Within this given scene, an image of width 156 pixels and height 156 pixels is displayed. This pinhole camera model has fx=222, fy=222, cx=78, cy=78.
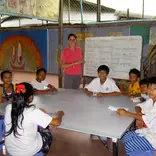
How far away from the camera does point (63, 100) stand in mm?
2463

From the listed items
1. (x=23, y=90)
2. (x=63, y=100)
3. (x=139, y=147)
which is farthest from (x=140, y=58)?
(x=23, y=90)

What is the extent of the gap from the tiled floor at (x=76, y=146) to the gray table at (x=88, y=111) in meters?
0.59

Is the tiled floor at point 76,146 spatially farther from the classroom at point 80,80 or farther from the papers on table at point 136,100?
the papers on table at point 136,100

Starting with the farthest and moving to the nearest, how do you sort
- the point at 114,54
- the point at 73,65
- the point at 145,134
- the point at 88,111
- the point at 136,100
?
the point at 114,54
the point at 73,65
the point at 136,100
the point at 88,111
the point at 145,134

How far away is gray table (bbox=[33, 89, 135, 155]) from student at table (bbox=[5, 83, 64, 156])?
21 centimetres

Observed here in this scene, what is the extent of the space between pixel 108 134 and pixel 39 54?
15.1 ft

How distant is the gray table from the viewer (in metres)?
1.63

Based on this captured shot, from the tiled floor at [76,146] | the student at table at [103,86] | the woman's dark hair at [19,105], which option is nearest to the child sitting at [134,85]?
the student at table at [103,86]

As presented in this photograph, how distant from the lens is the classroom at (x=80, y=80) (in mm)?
1650

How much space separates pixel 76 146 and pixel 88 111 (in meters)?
0.79

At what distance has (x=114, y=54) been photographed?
4230 millimetres

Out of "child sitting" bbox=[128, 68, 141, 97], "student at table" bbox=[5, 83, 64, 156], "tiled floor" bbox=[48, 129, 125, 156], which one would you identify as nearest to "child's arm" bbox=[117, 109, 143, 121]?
"student at table" bbox=[5, 83, 64, 156]

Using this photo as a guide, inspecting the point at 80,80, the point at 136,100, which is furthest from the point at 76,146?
the point at 80,80

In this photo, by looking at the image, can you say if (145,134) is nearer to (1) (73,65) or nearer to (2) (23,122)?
(2) (23,122)
